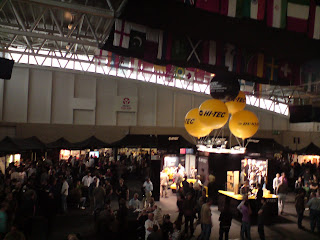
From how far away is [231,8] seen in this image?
669cm

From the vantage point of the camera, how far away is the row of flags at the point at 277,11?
21.6 feet

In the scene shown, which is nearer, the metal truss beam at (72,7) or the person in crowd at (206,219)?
the metal truss beam at (72,7)

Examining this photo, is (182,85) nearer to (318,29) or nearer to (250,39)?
(250,39)

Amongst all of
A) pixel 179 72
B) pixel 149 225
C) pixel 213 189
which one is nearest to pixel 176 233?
pixel 149 225

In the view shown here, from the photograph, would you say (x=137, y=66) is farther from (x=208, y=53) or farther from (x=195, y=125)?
(x=208, y=53)

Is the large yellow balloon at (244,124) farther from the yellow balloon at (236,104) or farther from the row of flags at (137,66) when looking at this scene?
the row of flags at (137,66)

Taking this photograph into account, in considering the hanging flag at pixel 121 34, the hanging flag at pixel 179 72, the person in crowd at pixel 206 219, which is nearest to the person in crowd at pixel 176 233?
the person in crowd at pixel 206 219

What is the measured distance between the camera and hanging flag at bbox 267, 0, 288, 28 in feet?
23.2

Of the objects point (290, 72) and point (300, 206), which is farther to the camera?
point (290, 72)

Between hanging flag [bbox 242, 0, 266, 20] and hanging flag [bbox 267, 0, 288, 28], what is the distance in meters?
0.29

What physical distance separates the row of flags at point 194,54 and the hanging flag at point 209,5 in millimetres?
1932

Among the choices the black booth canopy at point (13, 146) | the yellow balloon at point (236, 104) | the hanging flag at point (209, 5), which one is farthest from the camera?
the black booth canopy at point (13, 146)

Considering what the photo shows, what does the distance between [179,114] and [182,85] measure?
2010 millimetres

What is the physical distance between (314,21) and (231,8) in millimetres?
2529
